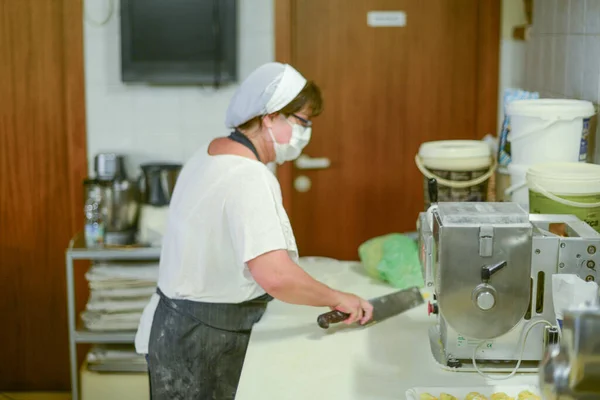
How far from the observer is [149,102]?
372 centimetres

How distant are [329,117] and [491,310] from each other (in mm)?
2089

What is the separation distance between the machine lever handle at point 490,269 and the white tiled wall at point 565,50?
823mm

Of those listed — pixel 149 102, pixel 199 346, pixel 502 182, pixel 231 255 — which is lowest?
pixel 199 346

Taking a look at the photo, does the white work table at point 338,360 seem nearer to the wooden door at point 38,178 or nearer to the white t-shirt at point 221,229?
the white t-shirt at point 221,229

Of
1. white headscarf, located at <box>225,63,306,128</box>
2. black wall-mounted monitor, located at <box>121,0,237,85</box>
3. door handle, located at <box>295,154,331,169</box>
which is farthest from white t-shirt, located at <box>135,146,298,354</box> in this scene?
door handle, located at <box>295,154,331,169</box>

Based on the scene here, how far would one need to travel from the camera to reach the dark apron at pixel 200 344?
7.57 feet

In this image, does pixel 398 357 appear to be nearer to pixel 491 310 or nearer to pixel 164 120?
pixel 491 310

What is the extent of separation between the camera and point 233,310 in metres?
2.30

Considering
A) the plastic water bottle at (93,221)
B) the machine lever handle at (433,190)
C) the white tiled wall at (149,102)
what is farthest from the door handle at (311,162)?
the machine lever handle at (433,190)

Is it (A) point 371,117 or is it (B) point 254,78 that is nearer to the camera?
(B) point 254,78

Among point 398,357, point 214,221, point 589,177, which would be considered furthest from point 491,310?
point 214,221

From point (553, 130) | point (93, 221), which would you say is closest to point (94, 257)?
point (93, 221)

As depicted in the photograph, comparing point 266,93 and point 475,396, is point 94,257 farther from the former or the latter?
point 475,396

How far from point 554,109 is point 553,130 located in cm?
6
